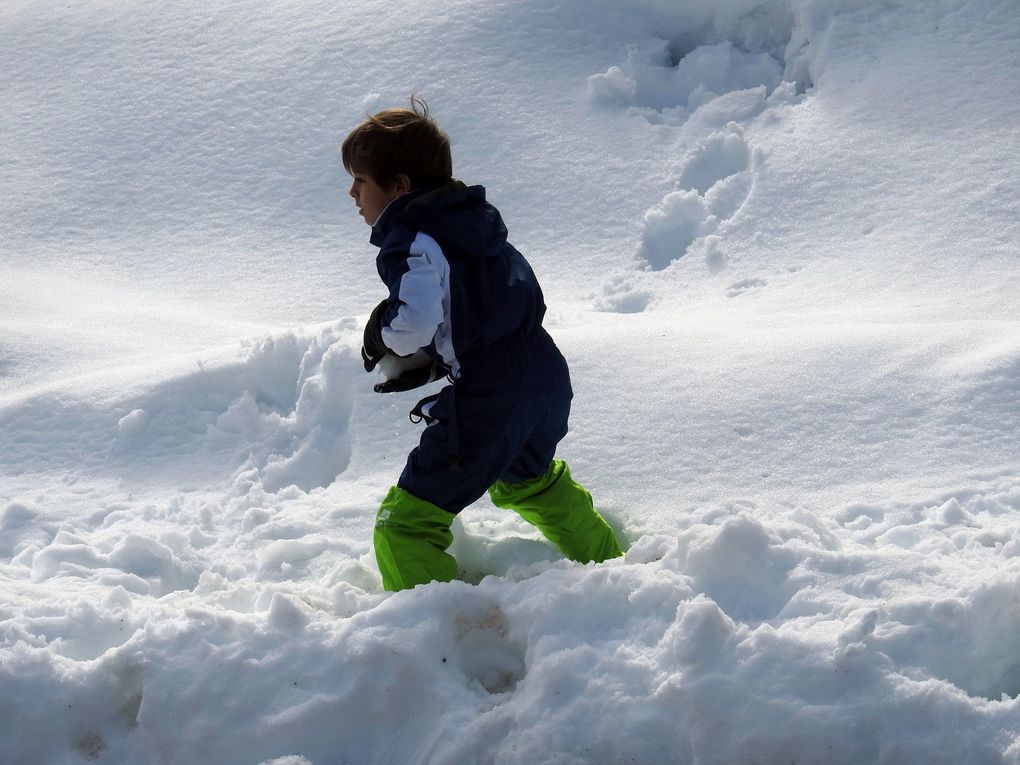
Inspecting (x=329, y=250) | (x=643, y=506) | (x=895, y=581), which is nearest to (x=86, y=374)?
(x=329, y=250)

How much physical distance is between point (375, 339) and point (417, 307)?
0.17m

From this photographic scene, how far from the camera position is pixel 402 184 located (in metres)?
2.66

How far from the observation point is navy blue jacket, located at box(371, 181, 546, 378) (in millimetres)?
2490

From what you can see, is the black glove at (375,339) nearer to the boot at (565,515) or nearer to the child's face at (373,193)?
the child's face at (373,193)

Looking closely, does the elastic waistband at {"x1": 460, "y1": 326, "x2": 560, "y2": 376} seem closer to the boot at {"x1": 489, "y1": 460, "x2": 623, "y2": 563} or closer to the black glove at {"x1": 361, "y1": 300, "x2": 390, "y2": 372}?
the black glove at {"x1": 361, "y1": 300, "x2": 390, "y2": 372}

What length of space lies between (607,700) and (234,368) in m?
2.00

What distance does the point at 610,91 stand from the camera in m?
5.66

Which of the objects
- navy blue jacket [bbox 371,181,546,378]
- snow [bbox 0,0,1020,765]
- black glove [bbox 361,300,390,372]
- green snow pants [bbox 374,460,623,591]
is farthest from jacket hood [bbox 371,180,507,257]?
snow [bbox 0,0,1020,765]

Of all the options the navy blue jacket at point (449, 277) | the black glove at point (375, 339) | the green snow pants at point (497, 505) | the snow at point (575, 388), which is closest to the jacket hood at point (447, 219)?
the navy blue jacket at point (449, 277)

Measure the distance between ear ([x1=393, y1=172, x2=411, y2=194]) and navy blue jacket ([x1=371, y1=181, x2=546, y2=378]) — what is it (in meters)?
0.05

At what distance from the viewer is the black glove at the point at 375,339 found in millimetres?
2555

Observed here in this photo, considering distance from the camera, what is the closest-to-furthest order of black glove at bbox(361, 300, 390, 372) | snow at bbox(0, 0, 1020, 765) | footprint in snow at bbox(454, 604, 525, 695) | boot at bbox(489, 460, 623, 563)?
snow at bbox(0, 0, 1020, 765) → footprint in snow at bbox(454, 604, 525, 695) → black glove at bbox(361, 300, 390, 372) → boot at bbox(489, 460, 623, 563)

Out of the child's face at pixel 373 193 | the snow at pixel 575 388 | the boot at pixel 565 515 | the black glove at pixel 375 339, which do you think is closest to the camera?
the snow at pixel 575 388

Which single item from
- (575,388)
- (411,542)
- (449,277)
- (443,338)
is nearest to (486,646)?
(411,542)
